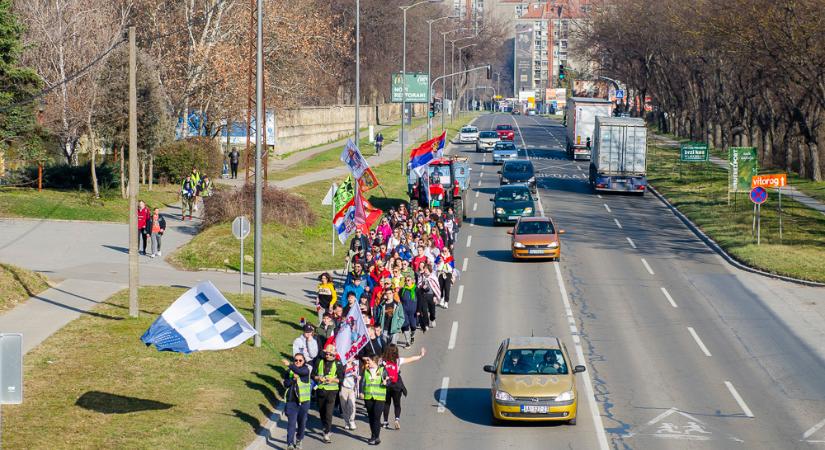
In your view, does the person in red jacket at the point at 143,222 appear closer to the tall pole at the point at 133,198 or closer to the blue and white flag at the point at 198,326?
the tall pole at the point at 133,198

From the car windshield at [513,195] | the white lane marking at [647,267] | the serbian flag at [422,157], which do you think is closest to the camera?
the white lane marking at [647,267]

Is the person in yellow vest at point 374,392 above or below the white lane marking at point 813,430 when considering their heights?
above

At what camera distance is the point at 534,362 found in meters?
20.0

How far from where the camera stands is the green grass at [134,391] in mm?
17516

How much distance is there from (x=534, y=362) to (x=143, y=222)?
64.4ft

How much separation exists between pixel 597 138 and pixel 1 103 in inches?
1073

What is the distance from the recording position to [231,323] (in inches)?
704

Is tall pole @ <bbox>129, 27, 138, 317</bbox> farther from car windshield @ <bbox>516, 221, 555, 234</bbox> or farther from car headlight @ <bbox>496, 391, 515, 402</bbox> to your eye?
car windshield @ <bbox>516, 221, 555, 234</bbox>

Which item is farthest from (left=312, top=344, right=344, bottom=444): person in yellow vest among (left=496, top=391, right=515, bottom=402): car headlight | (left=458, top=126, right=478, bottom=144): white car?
(left=458, top=126, right=478, bottom=144): white car

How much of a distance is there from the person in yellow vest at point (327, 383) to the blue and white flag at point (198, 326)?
126 centimetres

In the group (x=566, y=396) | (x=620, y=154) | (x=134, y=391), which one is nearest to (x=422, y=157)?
(x=620, y=154)

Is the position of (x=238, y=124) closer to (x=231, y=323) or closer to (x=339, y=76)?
(x=339, y=76)

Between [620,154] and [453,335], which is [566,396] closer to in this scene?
[453,335]

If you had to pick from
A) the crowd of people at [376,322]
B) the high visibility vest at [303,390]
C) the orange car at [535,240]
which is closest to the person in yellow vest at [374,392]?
the crowd of people at [376,322]
